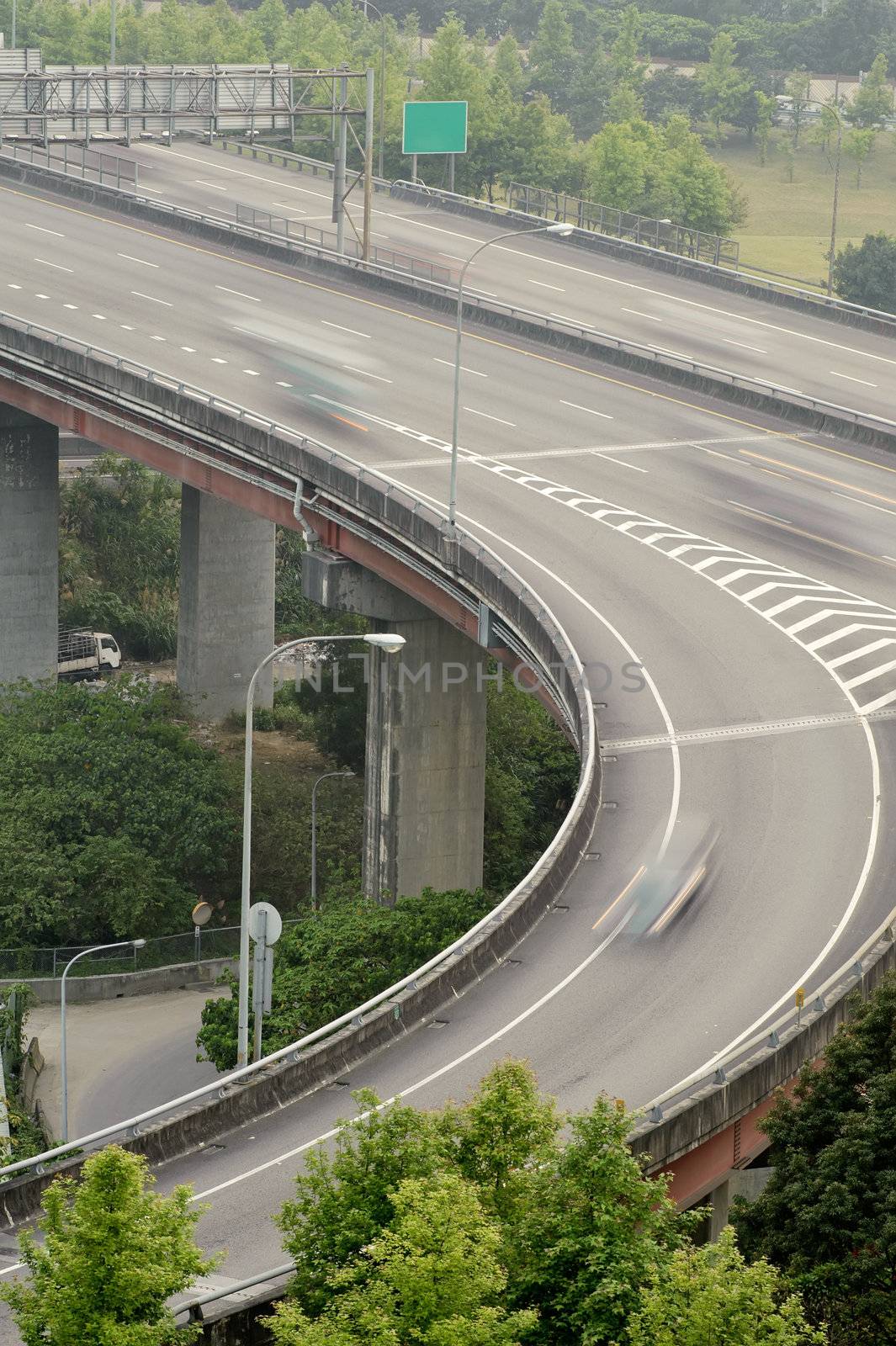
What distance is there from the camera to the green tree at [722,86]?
164500 millimetres

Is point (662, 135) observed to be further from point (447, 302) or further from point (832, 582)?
point (832, 582)

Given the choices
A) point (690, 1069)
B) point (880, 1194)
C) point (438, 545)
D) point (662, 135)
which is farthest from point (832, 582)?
point (662, 135)

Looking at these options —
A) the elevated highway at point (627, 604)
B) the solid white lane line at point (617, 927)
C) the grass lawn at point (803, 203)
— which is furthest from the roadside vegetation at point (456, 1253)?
the grass lawn at point (803, 203)

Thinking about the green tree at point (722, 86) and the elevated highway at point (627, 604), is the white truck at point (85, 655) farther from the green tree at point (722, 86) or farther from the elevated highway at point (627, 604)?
the green tree at point (722, 86)

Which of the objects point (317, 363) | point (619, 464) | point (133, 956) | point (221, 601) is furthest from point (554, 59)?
point (133, 956)

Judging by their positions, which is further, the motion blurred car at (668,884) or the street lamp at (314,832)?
the street lamp at (314,832)

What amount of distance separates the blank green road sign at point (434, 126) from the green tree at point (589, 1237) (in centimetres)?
8380

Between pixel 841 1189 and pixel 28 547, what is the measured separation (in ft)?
184

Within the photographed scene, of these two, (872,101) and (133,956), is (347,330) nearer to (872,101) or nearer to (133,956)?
(133,956)

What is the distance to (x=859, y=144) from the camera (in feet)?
493

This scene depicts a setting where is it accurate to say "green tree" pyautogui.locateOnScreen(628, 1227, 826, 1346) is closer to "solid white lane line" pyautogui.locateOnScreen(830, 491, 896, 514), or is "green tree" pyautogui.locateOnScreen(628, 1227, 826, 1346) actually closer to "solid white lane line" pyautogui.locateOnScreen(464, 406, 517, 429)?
"solid white lane line" pyautogui.locateOnScreen(830, 491, 896, 514)

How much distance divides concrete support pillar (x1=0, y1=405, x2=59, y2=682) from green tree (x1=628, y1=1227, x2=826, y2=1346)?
57.0 metres

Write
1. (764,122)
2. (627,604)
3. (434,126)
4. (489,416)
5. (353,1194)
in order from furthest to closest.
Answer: (764,122), (434,126), (489,416), (627,604), (353,1194)

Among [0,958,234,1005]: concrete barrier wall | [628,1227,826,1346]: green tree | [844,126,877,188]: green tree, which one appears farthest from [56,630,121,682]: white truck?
[844,126,877,188]: green tree
